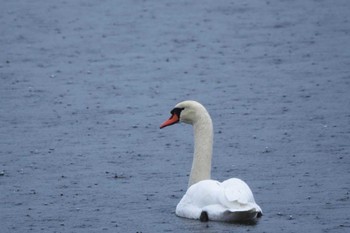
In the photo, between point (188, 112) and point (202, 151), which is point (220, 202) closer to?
point (202, 151)

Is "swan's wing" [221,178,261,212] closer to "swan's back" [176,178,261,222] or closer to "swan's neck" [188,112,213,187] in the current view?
"swan's back" [176,178,261,222]

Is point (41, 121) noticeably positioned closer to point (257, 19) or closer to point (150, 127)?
point (150, 127)

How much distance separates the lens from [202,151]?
47.4 ft

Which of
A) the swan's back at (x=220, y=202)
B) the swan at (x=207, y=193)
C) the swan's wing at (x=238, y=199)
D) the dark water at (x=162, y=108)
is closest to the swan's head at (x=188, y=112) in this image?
the swan at (x=207, y=193)

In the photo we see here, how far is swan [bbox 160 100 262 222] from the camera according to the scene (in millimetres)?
13047

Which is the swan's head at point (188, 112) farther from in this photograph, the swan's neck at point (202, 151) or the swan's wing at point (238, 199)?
the swan's wing at point (238, 199)

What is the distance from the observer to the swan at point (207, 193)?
42.8 ft

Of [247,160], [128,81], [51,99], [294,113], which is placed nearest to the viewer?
[247,160]

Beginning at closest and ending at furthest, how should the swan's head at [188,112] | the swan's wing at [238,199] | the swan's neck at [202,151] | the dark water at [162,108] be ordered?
the swan's wing at [238,199], the dark water at [162,108], the swan's neck at [202,151], the swan's head at [188,112]

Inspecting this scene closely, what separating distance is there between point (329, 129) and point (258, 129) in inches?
38.7

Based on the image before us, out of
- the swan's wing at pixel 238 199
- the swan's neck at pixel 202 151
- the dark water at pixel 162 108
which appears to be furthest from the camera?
the swan's neck at pixel 202 151

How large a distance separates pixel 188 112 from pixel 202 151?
1.61 ft

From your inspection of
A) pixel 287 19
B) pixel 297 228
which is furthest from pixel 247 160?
pixel 287 19

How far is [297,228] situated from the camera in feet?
42.3
